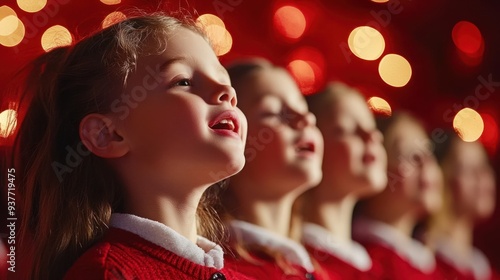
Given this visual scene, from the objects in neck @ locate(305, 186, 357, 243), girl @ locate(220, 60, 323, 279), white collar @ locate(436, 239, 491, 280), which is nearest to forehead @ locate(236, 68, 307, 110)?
girl @ locate(220, 60, 323, 279)

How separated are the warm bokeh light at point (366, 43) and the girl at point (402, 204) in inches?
7.3

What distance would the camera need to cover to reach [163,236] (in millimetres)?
1006

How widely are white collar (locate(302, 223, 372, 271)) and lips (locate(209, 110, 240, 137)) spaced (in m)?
0.48

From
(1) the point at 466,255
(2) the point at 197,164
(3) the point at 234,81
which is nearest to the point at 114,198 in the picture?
(2) the point at 197,164

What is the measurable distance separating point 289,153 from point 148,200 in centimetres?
37

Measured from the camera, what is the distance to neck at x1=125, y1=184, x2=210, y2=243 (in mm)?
1037

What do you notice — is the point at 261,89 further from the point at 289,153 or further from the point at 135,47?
the point at 135,47

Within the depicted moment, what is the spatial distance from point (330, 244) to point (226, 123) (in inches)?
20.9

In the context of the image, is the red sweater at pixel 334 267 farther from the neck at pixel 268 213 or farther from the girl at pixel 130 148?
the girl at pixel 130 148

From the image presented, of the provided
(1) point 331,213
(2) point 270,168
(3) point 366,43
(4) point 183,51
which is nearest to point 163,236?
(4) point 183,51

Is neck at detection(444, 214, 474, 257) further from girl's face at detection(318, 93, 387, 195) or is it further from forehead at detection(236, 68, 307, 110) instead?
forehead at detection(236, 68, 307, 110)

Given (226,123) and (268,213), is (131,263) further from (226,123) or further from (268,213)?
(268,213)

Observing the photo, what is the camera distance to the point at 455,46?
2.22 m

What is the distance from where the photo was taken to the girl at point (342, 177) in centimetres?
150
